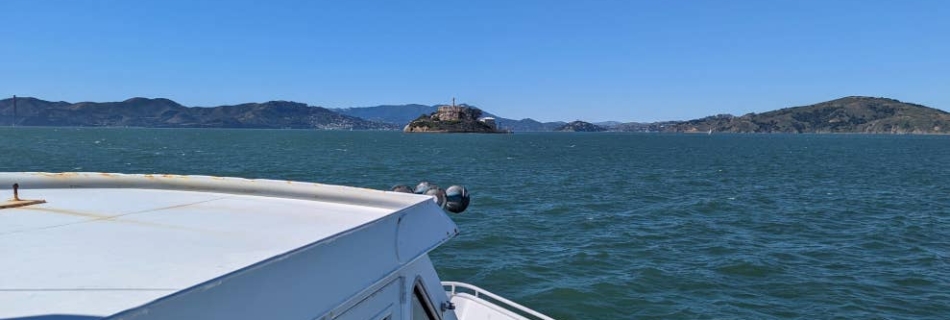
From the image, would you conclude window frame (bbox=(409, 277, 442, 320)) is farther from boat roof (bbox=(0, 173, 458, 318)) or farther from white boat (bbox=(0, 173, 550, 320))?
boat roof (bbox=(0, 173, 458, 318))

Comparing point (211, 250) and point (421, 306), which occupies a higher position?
point (211, 250)

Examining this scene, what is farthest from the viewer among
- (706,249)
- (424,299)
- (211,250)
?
(706,249)

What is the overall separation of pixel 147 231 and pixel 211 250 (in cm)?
83

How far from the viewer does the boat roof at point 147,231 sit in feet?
7.24

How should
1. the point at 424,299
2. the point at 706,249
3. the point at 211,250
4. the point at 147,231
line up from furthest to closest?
the point at 706,249, the point at 424,299, the point at 147,231, the point at 211,250

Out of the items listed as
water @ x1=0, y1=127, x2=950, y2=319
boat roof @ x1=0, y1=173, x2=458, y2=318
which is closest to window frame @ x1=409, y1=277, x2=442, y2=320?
boat roof @ x1=0, y1=173, x2=458, y2=318

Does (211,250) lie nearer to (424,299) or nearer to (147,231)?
(147,231)

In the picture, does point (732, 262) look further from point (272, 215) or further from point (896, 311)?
point (272, 215)

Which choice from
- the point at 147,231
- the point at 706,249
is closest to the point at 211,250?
the point at 147,231

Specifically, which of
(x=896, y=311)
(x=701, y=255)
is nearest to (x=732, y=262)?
(x=701, y=255)

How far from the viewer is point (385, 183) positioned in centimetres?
3950

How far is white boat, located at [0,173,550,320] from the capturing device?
2.20m

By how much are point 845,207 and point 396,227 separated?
34.0m

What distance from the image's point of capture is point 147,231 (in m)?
Answer: 3.62
